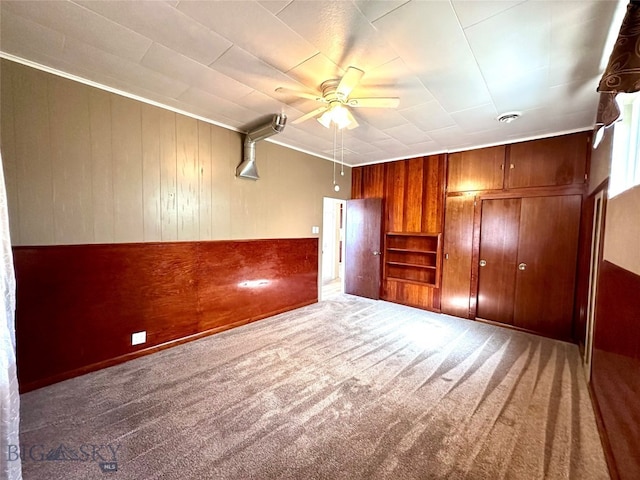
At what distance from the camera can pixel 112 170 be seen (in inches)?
101

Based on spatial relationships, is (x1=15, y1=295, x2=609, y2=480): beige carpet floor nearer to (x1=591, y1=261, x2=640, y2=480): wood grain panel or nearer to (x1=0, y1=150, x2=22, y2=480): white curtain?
(x1=591, y1=261, x2=640, y2=480): wood grain panel

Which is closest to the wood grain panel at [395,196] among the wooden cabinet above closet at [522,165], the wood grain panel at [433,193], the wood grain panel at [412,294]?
the wood grain panel at [433,193]

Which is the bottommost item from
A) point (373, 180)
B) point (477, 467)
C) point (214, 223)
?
point (477, 467)

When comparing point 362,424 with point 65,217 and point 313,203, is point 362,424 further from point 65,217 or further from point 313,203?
point 313,203

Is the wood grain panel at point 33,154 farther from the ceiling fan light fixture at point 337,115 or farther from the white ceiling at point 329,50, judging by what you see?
the ceiling fan light fixture at point 337,115

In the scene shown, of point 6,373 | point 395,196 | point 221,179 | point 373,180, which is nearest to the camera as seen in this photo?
point 6,373

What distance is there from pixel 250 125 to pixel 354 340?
3073 millimetres

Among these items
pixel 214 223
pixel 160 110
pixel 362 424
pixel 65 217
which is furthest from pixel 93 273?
pixel 362 424

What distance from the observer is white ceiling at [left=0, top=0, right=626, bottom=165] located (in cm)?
156

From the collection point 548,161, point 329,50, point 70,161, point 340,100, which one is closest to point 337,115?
point 340,100

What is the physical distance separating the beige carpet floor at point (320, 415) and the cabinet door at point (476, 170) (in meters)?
2.35

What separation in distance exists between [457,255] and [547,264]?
1.12 metres

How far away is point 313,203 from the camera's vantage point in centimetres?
475

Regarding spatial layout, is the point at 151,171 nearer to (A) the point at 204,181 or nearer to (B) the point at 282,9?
(A) the point at 204,181
